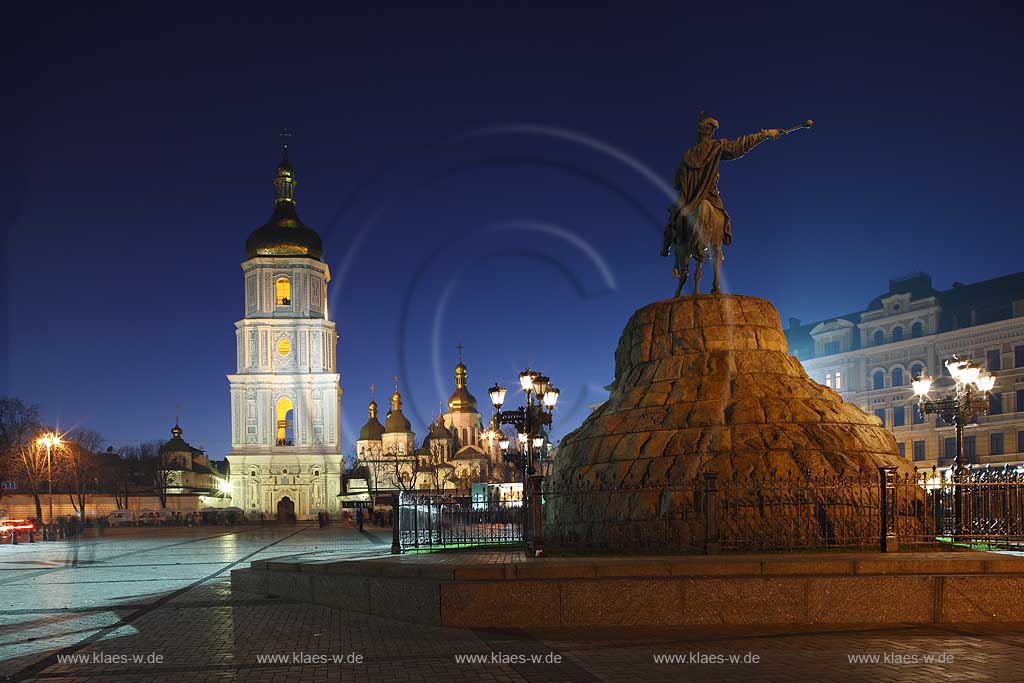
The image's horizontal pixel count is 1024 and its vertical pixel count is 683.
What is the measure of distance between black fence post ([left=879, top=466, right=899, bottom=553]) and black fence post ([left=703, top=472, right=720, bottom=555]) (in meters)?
2.26

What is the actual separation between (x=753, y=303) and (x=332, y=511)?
72564mm

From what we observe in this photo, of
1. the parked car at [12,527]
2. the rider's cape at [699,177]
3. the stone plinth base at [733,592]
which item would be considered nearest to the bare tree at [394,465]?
the parked car at [12,527]

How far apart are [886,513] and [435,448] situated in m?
105

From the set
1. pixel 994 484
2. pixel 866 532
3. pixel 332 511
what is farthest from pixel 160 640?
pixel 332 511

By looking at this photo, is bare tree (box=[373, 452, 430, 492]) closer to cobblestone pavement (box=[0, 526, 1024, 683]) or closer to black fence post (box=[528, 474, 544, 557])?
black fence post (box=[528, 474, 544, 557])

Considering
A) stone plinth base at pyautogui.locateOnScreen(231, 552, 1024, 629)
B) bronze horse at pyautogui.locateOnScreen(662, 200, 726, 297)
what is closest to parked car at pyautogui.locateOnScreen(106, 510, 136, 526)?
bronze horse at pyautogui.locateOnScreen(662, 200, 726, 297)

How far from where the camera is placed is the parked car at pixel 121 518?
247ft

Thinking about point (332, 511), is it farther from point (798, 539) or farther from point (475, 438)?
Result: point (798, 539)

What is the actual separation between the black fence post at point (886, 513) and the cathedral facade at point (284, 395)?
250ft

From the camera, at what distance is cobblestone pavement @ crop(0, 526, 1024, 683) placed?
9469 millimetres

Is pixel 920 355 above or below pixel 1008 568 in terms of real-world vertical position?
above

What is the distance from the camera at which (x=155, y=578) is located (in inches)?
868

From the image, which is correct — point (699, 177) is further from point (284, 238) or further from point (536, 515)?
point (284, 238)

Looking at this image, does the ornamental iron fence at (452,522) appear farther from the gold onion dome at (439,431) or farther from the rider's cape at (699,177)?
the gold onion dome at (439,431)
